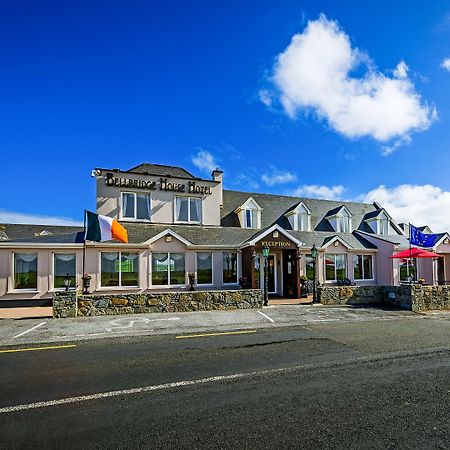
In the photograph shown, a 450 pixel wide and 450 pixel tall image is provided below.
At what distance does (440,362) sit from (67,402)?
7629mm

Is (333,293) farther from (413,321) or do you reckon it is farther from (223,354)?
(223,354)

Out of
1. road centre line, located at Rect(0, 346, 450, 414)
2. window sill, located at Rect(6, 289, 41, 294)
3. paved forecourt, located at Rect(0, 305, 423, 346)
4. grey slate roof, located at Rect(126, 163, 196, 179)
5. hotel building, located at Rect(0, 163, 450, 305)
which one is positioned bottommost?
paved forecourt, located at Rect(0, 305, 423, 346)

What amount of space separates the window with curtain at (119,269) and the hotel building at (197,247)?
0.06m

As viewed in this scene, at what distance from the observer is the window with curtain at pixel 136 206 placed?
2139cm

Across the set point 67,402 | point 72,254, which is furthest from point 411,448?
point 72,254

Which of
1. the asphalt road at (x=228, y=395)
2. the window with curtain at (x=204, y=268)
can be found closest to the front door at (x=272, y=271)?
the window with curtain at (x=204, y=268)

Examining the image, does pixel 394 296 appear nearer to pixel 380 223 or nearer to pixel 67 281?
pixel 380 223

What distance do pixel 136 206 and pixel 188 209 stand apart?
3687 mm

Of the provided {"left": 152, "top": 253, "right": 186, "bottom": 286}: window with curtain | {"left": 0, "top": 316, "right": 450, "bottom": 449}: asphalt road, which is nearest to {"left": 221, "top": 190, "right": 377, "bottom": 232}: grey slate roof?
{"left": 152, "top": 253, "right": 186, "bottom": 286}: window with curtain

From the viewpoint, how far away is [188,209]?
22.9m

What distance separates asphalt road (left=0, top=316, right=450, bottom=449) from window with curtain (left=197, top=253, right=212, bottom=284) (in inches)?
436

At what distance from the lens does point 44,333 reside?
10.3 meters

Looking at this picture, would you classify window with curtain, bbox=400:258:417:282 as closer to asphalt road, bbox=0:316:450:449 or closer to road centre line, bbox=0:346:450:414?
asphalt road, bbox=0:316:450:449

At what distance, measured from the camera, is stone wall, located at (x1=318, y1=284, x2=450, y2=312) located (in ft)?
52.3
